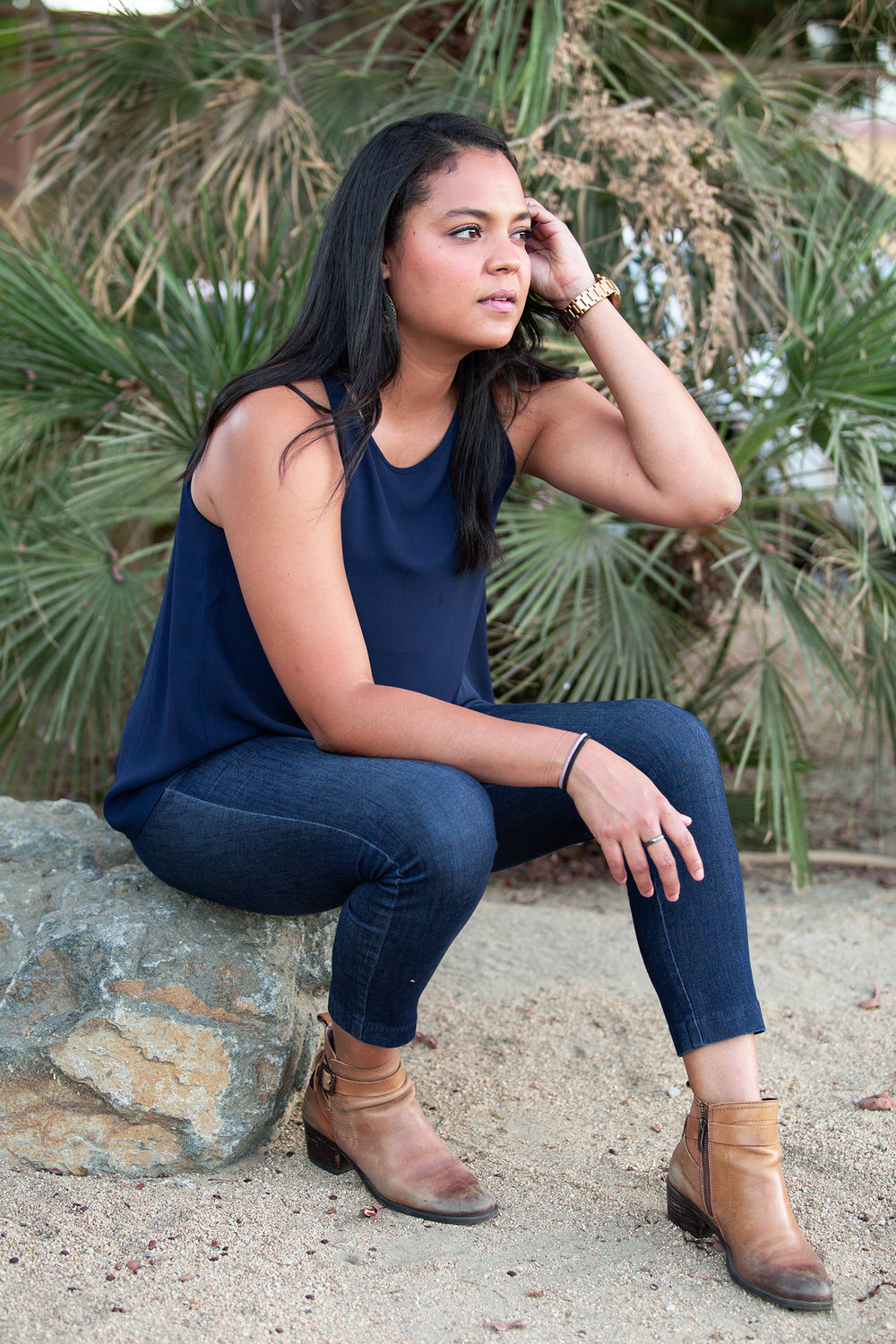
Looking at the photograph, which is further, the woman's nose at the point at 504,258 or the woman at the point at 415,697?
the woman's nose at the point at 504,258

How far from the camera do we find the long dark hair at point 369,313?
1.72 m

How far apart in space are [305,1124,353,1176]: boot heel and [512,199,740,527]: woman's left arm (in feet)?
3.40

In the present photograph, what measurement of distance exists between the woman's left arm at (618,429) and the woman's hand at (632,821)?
0.54 metres

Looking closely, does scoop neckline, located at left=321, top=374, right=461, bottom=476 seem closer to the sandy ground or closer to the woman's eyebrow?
the woman's eyebrow

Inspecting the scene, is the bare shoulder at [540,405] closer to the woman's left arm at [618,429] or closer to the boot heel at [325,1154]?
the woman's left arm at [618,429]

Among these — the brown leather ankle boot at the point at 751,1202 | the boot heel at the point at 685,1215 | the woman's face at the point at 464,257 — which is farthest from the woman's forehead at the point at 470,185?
the boot heel at the point at 685,1215

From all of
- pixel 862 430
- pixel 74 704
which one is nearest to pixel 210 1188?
pixel 74 704

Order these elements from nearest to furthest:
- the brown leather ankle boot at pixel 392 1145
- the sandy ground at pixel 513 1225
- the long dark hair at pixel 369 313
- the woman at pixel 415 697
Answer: the sandy ground at pixel 513 1225 < the woman at pixel 415 697 < the brown leather ankle boot at pixel 392 1145 < the long dark hair at pixel 369 313

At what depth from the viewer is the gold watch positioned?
1905 millimetres

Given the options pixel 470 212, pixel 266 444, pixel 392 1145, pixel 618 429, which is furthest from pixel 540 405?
pixel 392 1145

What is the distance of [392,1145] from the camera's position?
1654 millimetres

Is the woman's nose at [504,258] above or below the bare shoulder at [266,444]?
above

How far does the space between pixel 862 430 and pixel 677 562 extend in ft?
2.33

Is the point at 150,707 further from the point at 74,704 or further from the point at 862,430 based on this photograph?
the point at 862,430
